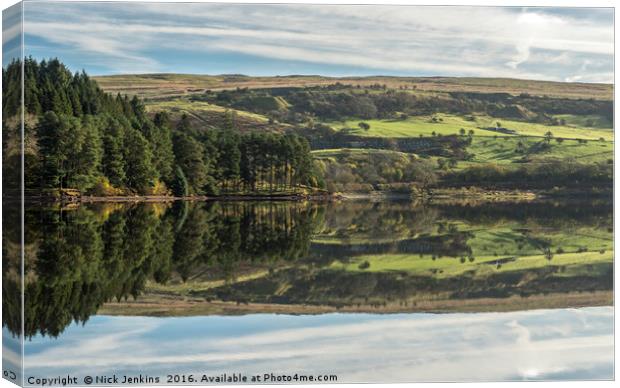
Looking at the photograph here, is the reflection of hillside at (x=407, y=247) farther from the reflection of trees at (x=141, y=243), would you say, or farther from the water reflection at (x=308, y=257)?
the reflection of trees at (x=141, y=243)

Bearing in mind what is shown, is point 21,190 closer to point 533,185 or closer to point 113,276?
point 113,276

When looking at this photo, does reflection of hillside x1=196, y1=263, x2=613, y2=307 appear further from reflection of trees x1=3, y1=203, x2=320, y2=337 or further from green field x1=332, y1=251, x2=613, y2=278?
reflection of trees x1=3, y1=203, x2=320, y2=337

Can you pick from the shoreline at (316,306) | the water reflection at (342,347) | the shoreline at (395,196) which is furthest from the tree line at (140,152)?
the water reflection at (342,347)

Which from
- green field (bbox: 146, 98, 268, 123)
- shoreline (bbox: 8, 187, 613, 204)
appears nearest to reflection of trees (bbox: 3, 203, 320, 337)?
shoreline (bbox: 8, 187, 613, 204)

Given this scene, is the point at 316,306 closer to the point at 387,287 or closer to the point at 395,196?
the point at 387,287

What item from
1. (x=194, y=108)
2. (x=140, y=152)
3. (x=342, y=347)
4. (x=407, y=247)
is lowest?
(x=342, y=347)

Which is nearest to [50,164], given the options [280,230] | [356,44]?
[280,230]

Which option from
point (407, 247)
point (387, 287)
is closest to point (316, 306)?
point (387, 287)
